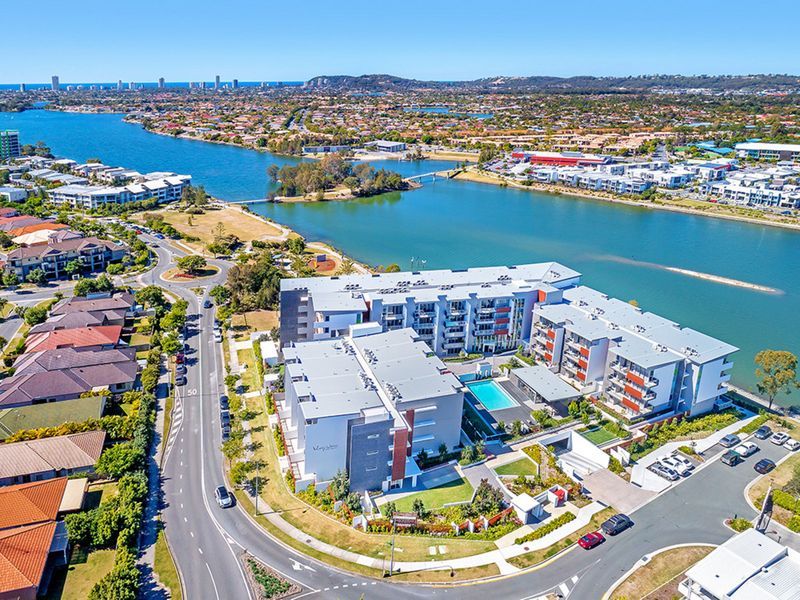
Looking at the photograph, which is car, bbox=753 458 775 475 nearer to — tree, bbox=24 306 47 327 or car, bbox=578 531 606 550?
car, bbox=578 531 606 550

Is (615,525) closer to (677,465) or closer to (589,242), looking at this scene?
(677,465)

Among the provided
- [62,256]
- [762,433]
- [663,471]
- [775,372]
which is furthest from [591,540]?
[62,256]

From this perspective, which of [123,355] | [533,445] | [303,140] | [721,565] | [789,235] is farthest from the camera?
[303,140]

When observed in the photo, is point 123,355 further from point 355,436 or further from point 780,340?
point 780,340

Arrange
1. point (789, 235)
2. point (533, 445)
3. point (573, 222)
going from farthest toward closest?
point (573, 222) → point (789, 235) → point (533, 445)

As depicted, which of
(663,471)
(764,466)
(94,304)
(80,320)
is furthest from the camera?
(94,304)

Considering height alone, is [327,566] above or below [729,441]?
below

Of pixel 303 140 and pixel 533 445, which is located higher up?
pixel 303 140

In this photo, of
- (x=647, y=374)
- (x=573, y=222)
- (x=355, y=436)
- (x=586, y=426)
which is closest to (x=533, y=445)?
(x=586, y=426)
